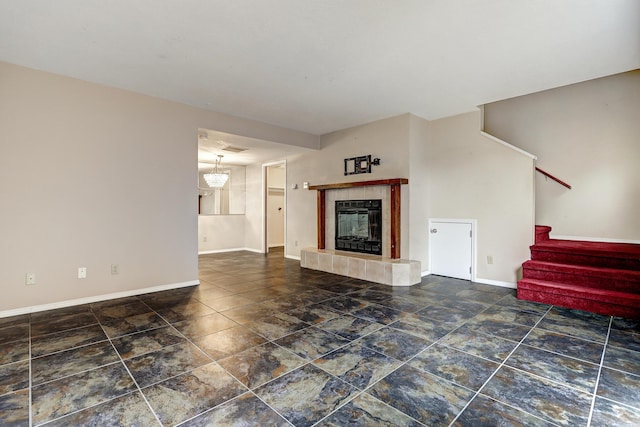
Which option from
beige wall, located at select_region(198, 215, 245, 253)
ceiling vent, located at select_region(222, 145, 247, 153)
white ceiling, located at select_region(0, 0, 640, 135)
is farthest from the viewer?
beige wall, located at select_region(198, 215, 245, 253)

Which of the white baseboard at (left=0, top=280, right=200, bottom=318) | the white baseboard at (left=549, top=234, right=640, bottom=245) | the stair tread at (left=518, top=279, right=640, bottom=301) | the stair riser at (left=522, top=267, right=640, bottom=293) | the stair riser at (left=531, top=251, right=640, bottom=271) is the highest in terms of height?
the white baseboard at (left=549, top=234, right=640, bottom=245)

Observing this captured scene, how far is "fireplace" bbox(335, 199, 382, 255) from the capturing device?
523 cm

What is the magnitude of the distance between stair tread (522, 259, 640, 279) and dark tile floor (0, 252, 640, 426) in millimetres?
572

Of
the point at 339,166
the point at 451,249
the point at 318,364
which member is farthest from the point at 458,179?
the point at 318,364

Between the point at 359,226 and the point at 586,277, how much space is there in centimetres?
314

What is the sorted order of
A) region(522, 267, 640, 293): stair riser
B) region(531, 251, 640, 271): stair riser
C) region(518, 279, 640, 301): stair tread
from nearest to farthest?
region(518, 279, 640, 301): stair tread < region(522, 267, 640, 293): stair riser < region(531, 251, 640, 271): stair riser

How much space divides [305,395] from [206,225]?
671 centimetres

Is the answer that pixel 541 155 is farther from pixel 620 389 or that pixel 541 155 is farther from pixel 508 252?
pixel 620 389

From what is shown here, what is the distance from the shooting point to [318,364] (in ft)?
7.09

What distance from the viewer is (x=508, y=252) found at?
4371mm

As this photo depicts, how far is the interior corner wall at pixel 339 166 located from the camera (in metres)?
4.89

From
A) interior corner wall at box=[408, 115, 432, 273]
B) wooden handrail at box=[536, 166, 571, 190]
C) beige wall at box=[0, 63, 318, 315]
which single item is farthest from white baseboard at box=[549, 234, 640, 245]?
beige wall at box=[0, 63, 318, 315]

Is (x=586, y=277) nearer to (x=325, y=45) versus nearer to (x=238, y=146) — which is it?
(x=325, y=45)

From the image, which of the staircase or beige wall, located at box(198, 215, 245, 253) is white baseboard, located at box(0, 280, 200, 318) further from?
the staircase
